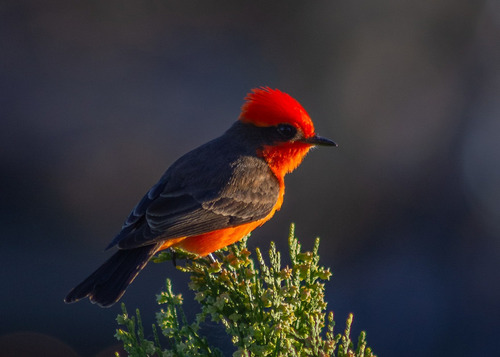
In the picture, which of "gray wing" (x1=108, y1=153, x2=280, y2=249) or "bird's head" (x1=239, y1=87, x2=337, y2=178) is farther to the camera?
"bird's head" (x1=239, y1=87, x2=337, y2=178)

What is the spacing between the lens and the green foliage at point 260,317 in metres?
2.26

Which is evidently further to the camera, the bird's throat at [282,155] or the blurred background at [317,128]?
the blurred background at [317,128]

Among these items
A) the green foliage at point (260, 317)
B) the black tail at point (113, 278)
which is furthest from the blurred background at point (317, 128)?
the green foliage at point (260, 317)

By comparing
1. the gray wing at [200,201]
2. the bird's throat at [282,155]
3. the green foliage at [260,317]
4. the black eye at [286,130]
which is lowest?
the green foliage at [260,317]

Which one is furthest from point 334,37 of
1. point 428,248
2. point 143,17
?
point 428,248

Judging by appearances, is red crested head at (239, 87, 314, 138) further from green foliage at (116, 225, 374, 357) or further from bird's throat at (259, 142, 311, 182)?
green foliage at (116, 225, 374, 357)

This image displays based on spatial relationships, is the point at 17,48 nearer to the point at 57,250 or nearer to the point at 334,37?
the point at 57,250

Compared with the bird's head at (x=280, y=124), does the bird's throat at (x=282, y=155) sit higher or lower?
lower

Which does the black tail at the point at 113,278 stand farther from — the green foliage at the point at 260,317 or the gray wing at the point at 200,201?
the green foliage at the point at 260,317

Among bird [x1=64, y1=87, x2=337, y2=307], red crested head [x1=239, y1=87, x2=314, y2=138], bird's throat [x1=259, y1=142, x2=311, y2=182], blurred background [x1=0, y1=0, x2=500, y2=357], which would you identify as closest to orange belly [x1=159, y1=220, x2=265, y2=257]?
bird [x1=64, y1=87, x2=337, y2=307]

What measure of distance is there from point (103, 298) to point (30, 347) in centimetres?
376

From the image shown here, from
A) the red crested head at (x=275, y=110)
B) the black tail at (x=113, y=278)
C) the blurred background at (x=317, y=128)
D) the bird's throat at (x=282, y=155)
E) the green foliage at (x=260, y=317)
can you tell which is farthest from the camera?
the blurred background at (x=317, y=128)

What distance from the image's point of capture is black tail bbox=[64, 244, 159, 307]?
3.01 meters

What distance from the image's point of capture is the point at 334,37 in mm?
8727
